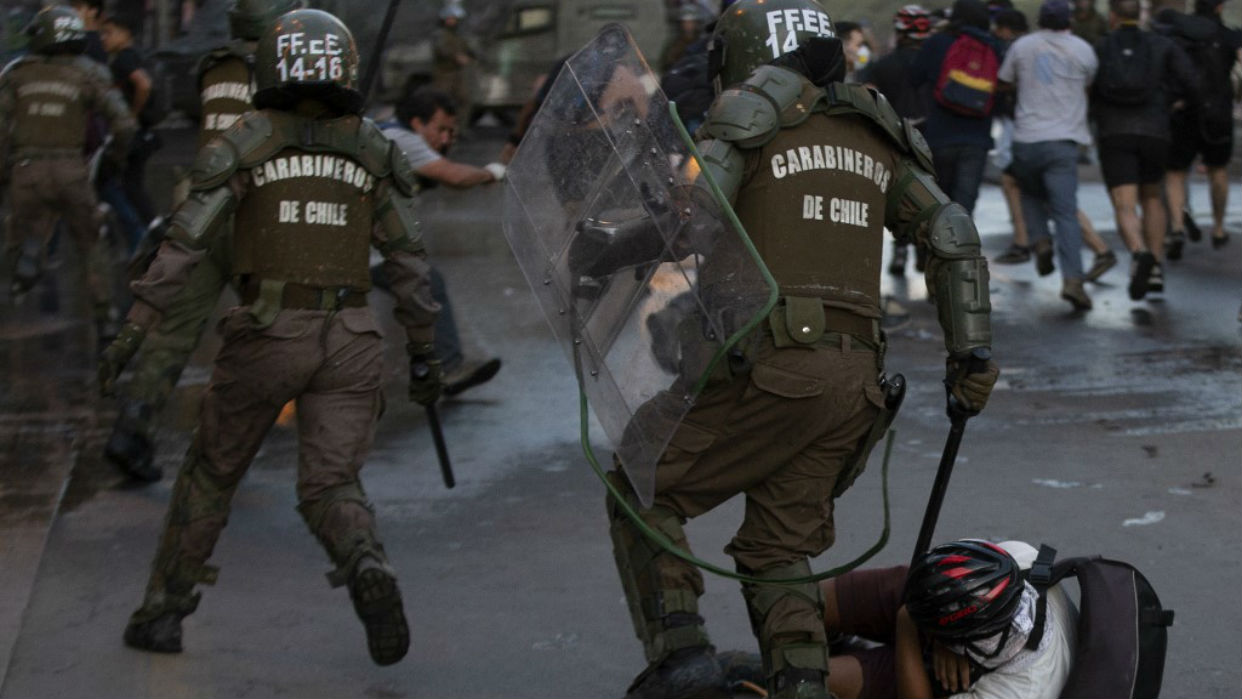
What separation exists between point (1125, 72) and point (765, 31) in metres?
6.34

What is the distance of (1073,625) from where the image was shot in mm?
4359

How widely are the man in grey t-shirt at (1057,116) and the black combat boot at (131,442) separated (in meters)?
5.63

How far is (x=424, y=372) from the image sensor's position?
5445mm

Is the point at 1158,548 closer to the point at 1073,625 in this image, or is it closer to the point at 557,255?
the point at 1073,625

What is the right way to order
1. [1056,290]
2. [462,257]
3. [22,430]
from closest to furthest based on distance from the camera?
1. [22,430]
2. [1056,290]
3. [462,257]

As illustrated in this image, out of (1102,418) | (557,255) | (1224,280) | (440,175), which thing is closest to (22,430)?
(440,175)

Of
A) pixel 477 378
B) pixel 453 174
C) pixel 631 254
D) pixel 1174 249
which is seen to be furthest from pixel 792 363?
pixel 1174 249

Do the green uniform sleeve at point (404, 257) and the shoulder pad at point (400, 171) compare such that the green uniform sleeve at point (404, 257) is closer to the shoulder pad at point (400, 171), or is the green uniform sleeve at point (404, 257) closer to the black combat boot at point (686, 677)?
the shoulder pad at point (400, 171)

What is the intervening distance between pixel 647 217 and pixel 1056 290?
24.1ft

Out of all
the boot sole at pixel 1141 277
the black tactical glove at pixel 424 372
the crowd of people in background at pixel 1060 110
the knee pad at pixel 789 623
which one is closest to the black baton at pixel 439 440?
the black tactical glove at pixel 424 372

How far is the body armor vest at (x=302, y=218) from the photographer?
5043mm

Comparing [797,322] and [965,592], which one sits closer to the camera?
[965,592]

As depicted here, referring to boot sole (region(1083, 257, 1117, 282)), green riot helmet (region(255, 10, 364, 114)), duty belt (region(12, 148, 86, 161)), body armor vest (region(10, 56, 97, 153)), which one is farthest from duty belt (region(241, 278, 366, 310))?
boot sole (region(1083, 257, 1117, 282))

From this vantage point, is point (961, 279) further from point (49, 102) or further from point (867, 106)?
point (49, 102)
